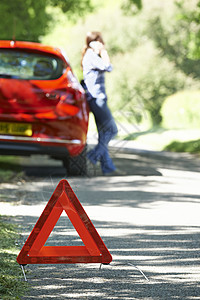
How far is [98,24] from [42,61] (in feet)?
134

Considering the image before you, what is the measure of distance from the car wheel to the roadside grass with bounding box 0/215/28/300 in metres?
4.05

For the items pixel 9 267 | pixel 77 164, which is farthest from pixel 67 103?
pixel 9 267

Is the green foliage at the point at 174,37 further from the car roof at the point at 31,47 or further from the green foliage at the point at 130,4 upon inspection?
the car roof at the point at 31,47

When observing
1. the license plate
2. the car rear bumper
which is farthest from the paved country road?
the license plate

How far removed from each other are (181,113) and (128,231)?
82.1 feet

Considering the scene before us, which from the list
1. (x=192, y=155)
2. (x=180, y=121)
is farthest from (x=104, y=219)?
(x=180, y=121)

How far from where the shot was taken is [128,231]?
25.9 ft

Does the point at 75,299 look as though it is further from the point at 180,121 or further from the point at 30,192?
the point at 180,121

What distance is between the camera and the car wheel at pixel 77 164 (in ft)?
39.4

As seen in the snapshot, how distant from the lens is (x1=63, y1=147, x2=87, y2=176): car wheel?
39.4 ft

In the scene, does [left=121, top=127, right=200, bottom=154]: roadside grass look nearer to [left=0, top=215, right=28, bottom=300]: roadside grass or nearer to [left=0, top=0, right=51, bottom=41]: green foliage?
[left=0, top=0, right=51, bottom=41]: green foliage

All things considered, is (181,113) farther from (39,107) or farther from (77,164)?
(39,107)

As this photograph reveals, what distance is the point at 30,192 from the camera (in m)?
10.6

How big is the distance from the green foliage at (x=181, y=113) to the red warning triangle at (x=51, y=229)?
2634 centimetres
